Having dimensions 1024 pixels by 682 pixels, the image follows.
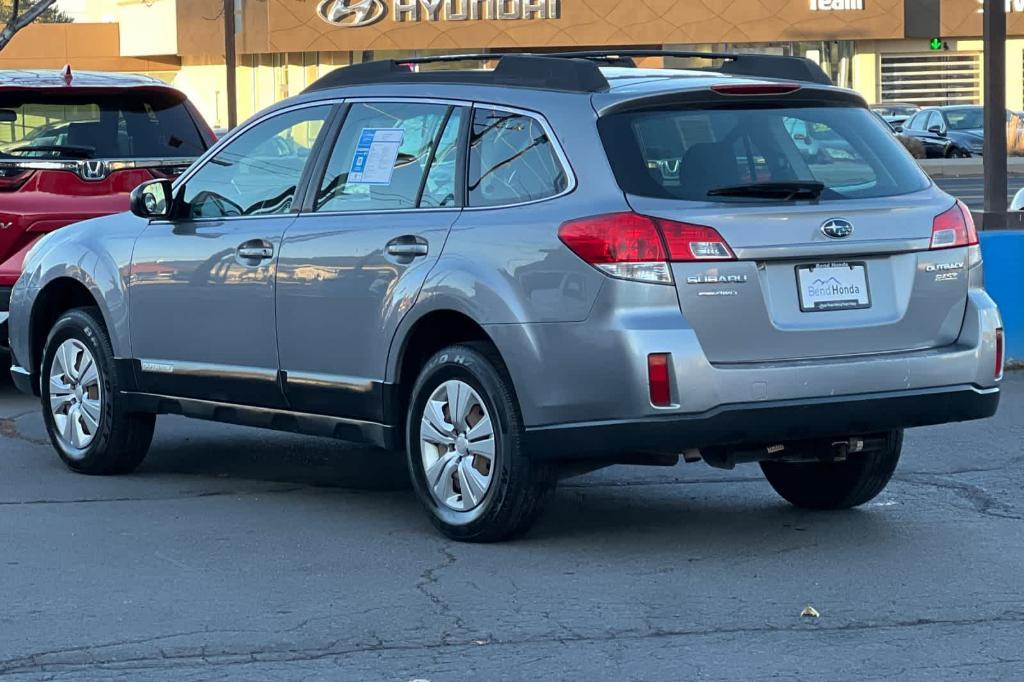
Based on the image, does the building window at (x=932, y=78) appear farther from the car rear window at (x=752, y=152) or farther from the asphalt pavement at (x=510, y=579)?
the car rear window at (x=752, y=152)

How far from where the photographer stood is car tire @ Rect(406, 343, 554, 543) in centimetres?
657

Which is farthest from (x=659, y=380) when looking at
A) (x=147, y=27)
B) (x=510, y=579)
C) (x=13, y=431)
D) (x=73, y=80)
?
(x=147, y=27)

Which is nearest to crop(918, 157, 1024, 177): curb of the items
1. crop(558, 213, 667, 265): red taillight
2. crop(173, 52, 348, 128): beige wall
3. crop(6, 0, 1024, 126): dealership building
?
crop(6, 0, 1024, 126): dealership building

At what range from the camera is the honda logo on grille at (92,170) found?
10.8 meters

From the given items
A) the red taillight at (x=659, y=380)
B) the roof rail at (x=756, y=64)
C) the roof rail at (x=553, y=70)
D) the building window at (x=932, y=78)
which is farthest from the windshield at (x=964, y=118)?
the red taillight at (x=659, y=380)

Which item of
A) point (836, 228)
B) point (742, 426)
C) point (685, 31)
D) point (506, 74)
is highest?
point (685, 31)

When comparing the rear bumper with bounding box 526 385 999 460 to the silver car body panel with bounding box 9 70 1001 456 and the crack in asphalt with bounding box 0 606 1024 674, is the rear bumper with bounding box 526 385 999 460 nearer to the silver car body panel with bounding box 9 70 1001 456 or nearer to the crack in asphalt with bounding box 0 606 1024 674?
the silver car body panel with bounding box 9 70 1001 456

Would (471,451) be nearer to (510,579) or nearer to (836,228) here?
(510,579)

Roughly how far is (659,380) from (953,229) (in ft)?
4.49

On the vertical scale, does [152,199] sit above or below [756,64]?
below

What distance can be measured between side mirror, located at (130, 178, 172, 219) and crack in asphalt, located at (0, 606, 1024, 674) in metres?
2.93

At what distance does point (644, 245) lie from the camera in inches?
246

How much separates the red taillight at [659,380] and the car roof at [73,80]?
569 cm

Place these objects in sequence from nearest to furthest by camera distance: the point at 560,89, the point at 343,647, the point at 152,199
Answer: the point at 343,647 < the point at 560,89 < the point at 152,199
